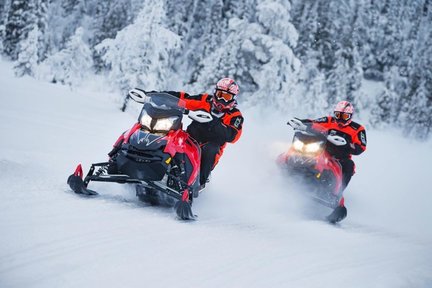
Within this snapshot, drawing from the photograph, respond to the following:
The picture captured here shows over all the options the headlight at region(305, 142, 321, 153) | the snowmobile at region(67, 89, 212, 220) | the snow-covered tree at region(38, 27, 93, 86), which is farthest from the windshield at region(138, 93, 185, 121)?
the snow-covered tree at region(38, 27, 93, 86)

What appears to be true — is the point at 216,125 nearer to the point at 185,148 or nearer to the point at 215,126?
the point at 215,126

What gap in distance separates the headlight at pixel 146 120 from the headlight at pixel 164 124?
→ 0.09 meters

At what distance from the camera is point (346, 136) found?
303 inches

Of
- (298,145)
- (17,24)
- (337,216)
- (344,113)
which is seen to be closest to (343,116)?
(344,113)

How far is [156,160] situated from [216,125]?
44.2 inches

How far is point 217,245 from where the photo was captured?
401 cm

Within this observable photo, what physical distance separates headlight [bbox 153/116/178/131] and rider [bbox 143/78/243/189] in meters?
0.69

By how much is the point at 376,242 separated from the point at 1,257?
4581 millimetres

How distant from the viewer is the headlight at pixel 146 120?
491 cm

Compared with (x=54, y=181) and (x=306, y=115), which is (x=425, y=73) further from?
(x=54, y=181)

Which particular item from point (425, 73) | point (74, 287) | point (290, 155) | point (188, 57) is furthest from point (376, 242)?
point (425, 73)

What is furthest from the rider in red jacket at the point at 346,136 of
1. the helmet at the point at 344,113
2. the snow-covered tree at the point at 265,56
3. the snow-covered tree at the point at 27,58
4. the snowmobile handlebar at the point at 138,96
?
the snow-covered tree at the point at 27,58

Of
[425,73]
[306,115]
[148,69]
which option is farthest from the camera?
[425,73]

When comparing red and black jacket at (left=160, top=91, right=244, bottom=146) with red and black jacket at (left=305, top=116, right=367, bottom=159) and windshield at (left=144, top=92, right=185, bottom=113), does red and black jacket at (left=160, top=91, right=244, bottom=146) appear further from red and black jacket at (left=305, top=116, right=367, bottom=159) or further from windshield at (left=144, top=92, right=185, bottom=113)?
red and black jacket at (left=305, top=116, right=367, bottom=159)
